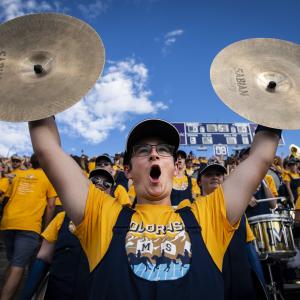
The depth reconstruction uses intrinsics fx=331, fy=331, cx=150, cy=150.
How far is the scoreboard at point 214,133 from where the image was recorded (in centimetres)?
2148

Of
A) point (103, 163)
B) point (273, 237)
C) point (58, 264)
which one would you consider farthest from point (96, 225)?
point (103, 163)

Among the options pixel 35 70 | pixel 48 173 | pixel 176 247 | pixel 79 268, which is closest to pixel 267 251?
pixel 79 268

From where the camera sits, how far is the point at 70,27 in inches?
84.7

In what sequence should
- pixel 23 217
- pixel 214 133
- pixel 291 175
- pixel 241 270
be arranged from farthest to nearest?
pixel 214 133 → pixel 291 175 → pixel 23 217 → pixel 241 270

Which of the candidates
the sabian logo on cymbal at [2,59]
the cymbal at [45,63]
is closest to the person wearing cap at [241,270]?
the cymbal at [45,63]

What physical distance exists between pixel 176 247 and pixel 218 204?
0.36 meters

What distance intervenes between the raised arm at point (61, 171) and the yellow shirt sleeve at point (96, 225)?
40mm

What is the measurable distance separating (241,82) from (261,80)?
0.52 ft

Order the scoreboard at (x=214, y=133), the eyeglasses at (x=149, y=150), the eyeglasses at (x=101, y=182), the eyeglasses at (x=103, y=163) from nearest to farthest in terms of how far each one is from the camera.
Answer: the eyeglasses at (x=149, y=150), the eyeglasses at (x=101, y=182), the eyeglasses at (x=103, y=163), the scoreboard at (x=214, y=133)

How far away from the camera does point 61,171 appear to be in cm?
185

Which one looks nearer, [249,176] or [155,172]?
[249,176]

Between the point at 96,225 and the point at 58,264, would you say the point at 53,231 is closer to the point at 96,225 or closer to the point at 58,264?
the point at 58,264

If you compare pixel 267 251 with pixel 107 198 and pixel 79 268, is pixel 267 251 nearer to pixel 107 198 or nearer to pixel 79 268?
pixel 79 268

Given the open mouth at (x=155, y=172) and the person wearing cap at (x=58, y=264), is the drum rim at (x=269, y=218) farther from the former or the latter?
the open mouth at (x=155, y=172)
